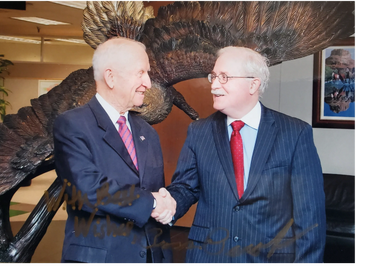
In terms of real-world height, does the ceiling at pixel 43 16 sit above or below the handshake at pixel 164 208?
above

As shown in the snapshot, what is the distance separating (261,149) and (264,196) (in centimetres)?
22

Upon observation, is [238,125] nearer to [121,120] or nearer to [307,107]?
[307,107]

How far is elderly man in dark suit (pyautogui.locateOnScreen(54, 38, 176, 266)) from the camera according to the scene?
195 centimetres

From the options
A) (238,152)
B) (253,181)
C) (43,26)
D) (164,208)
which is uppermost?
(43,26)

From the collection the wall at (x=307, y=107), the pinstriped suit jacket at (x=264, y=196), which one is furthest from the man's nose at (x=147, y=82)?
the wall at (x=307, y=107)

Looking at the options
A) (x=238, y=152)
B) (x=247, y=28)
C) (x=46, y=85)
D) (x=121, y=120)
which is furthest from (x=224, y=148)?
(x=46, y=85)

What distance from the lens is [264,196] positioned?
197 centimetres

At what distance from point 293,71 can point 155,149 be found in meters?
0.78

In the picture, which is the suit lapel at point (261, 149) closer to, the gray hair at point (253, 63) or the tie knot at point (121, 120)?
the gray hair at point (253, 63)

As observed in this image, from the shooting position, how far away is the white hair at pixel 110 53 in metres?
1.99

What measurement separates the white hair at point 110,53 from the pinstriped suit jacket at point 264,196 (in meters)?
0.54

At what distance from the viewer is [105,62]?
2.02 meters

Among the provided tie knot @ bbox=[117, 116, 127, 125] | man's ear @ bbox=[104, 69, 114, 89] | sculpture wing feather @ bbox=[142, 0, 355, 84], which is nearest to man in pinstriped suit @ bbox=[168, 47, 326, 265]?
sculpture wing feather @ bbox=[142, 0, 355, 84]
